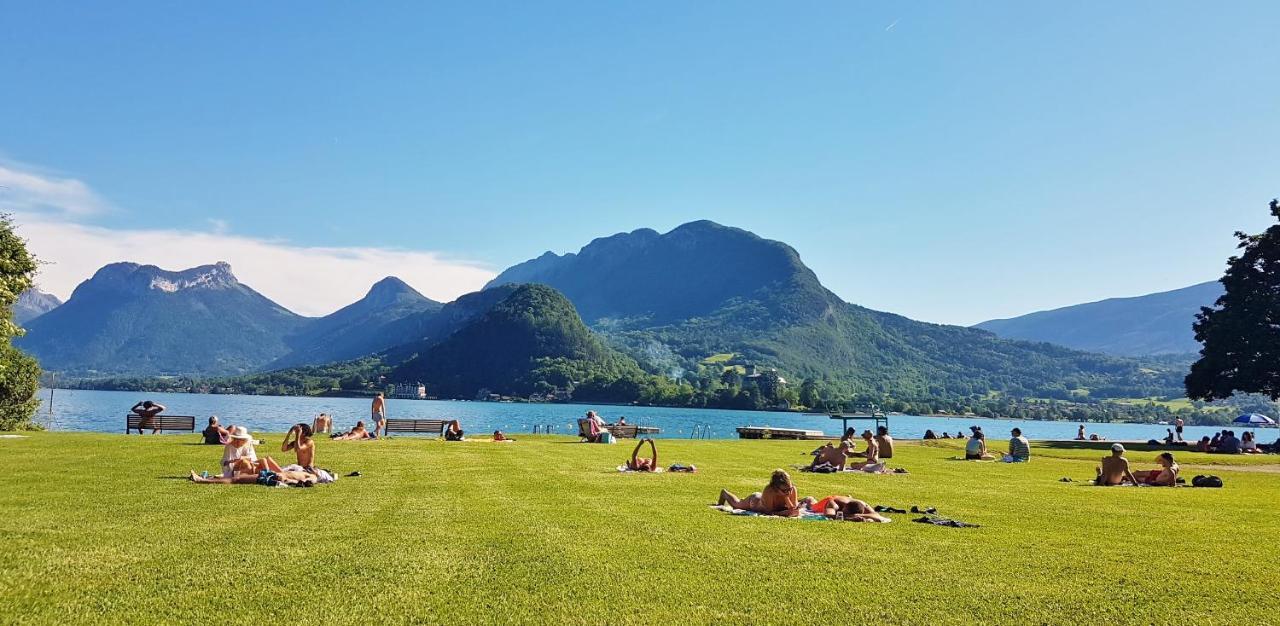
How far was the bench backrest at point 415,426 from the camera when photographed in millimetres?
40812

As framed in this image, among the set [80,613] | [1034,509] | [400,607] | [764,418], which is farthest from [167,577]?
[764,418]

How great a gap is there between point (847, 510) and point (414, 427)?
30.5m

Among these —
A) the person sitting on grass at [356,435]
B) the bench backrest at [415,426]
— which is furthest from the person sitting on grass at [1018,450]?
the bench backrest at [415,426]

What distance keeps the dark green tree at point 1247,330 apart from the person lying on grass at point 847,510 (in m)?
46.6

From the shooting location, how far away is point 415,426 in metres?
41.3

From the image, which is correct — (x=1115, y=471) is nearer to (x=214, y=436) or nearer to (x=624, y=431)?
(x=214, y=436)

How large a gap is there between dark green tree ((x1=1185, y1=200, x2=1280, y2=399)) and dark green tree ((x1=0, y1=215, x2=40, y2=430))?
59449 millimetres

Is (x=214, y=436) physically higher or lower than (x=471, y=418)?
higher

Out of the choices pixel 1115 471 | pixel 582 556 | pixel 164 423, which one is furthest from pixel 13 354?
pixel 1115 471

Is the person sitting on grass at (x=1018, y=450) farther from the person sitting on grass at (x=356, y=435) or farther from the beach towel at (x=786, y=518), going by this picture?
the person sitting on grass at (x=356, y=435)

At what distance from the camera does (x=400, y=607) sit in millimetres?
7746

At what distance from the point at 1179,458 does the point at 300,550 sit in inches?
1463

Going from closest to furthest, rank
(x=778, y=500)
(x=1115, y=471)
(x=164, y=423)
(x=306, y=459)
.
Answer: (x=778, y=500) → (x=306, y=459) → (x=1115, y=471) → (x=164, y=423)

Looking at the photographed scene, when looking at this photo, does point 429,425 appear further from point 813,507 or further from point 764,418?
point 764,418
